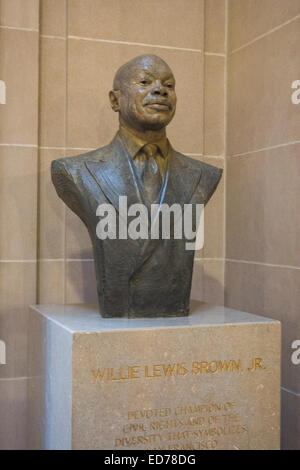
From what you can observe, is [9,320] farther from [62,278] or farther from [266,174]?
[266,174]

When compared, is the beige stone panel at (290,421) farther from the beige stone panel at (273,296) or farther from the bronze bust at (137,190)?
the bronze bust at (137,190)

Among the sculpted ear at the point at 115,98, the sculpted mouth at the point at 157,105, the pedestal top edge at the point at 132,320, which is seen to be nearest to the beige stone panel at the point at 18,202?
the pedestal top edge at the point at 132,320

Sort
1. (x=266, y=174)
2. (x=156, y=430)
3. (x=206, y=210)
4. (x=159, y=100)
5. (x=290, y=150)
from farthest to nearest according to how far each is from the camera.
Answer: (x=206, y=210) < (x=266, y=174) < (x=290, y=150) < (x=159, y=100) < (x=156, y=430)

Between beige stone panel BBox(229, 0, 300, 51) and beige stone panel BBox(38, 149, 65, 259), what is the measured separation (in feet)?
4.35

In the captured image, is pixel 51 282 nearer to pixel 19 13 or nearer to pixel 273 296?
pixel 273 296

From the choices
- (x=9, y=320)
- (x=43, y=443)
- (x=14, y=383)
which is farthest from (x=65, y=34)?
(x=43, y=443)

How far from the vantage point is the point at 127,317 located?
2.68 metres

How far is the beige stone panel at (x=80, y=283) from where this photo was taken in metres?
3.45

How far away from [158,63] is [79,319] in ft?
3.93

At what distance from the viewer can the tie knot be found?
2.75 m

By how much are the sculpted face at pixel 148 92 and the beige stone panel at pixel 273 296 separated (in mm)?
1111

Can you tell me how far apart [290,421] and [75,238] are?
61.6 inches

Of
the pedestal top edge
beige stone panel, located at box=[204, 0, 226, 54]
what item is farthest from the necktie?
beige stone panel, located at box=[204, 0, 226, 54]

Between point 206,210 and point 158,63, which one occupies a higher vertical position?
point 158,63
